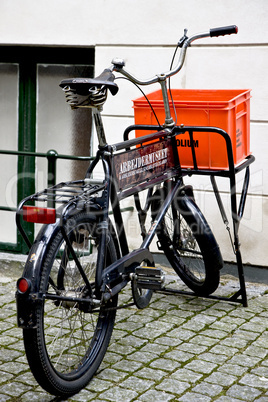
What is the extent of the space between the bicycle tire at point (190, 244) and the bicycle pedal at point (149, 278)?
2.66 ft

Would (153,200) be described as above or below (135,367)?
above

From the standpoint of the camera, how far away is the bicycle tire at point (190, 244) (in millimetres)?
4973

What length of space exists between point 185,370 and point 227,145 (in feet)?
5.09

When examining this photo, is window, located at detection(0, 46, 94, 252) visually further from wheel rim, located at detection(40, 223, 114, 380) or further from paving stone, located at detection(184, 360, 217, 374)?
paving stone, located at detection(184, 360, 217, 374)

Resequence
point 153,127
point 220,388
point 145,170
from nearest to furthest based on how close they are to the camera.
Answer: point 220,388
point 145,170
point 153,127

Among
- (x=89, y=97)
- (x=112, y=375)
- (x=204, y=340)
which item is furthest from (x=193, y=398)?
(x=89, y=97)

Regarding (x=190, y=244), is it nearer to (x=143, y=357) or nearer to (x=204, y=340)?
(x=204, y=340)

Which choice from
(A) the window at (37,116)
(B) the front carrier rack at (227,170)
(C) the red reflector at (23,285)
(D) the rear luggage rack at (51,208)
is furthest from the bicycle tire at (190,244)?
(A) the window at (37,116)

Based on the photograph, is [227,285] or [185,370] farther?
[227,285]

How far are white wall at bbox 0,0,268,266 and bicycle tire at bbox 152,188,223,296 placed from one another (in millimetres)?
828

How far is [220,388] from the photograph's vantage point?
12.6 feet
